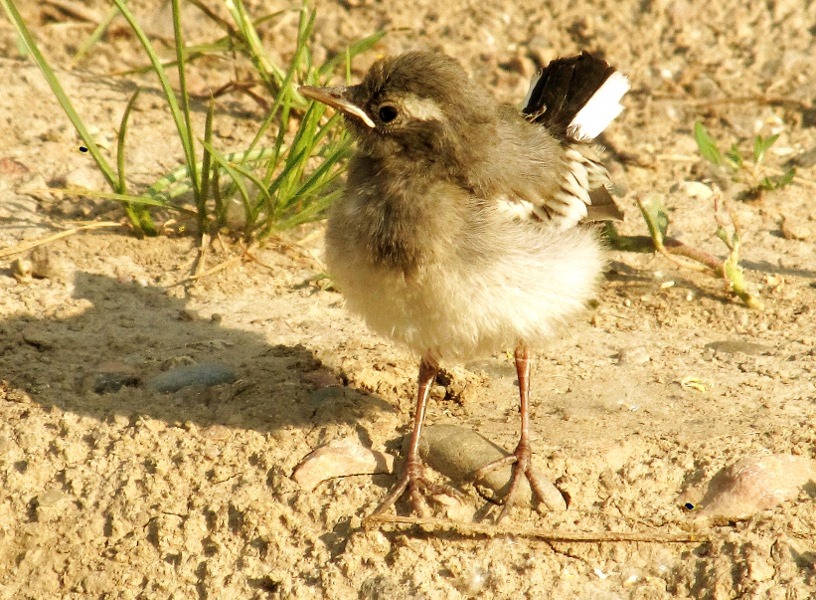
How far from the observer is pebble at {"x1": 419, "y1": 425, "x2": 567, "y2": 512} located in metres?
4.71

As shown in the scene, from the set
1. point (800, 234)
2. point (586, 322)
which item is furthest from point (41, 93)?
point (800, 234)

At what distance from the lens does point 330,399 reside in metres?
5.37

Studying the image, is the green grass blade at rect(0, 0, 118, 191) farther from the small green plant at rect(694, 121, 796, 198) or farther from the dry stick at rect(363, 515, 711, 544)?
the small green plant at rect(694, 121, 796, 198)

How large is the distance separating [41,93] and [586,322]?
4.52 metres

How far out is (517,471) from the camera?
4703mm

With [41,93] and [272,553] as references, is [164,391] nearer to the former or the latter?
[272,553]

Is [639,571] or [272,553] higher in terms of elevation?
[639,571]

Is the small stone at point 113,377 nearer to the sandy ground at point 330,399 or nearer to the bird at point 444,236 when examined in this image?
the sandy ground at point 330,399

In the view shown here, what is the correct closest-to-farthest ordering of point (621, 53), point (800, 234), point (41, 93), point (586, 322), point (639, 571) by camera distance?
point (639, 571) → point (586, 322) → point (800, 234) → point (41, 93) → point (621, 53)

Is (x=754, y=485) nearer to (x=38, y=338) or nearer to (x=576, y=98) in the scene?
(x=576, y=98)

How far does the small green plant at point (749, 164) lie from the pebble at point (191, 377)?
3765 millimetres

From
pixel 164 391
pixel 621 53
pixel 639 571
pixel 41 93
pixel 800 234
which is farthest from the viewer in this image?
pixel 621 53

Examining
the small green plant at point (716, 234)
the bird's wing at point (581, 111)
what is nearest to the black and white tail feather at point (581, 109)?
the bird's wing at point (581, 111)

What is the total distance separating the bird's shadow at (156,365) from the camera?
17.2 feet
